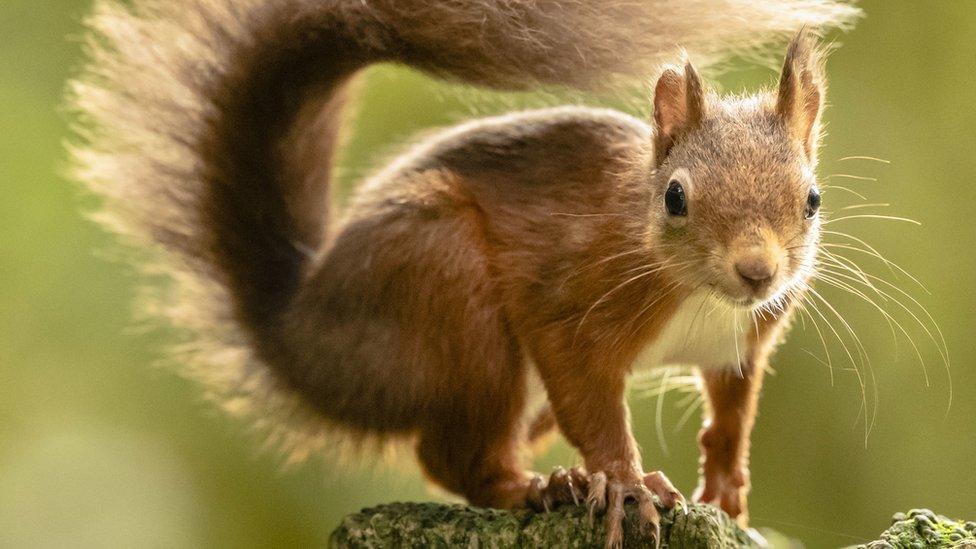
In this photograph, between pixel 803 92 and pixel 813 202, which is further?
pixel 803 92

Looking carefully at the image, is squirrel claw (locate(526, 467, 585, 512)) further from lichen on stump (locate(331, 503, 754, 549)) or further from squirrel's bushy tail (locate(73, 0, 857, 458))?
squirrel's bushy tail (locate(73, 0, 857, 458))

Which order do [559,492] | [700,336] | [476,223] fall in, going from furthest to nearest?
[476,223]
[700,336]
[559,492]

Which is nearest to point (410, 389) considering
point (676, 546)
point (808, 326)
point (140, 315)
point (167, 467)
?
point (676, 546)

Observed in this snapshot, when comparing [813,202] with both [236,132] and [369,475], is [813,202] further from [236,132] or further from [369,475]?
[369,475]

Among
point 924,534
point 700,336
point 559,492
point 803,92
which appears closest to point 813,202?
point 803,92

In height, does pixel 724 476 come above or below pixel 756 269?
below

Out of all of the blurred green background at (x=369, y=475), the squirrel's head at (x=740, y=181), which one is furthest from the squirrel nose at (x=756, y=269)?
the blurred green background at (x=369, y=475)
